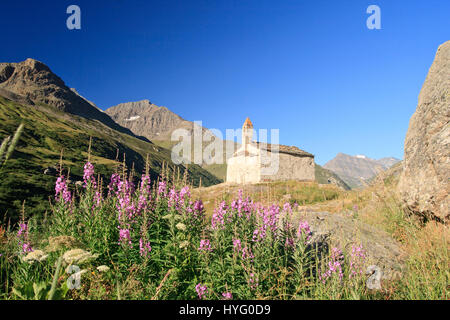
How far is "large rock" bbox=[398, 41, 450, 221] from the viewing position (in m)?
6.47

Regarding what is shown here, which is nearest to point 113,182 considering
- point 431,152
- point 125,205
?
point 125,205

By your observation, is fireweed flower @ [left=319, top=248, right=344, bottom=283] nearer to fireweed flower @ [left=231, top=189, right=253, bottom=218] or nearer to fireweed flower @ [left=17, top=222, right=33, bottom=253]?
fireweed flower @ [left=231, top=189, right=253, bottom=218]

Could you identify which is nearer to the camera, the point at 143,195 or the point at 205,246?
the point at 205,246

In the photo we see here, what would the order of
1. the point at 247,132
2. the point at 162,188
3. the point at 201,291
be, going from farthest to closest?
the point at 247,132 < the point at 162,188 < the point at 201,291

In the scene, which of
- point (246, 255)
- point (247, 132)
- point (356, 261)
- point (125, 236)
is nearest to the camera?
point (246, 255)

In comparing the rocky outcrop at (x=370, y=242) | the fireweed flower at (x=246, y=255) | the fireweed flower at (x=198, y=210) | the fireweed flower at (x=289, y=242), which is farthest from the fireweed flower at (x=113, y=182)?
the rocky outcrop at (x=370, y=242)

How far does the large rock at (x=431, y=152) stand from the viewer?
21.2ft

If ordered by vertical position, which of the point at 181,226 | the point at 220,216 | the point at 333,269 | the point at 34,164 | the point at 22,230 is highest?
the point at 34,164

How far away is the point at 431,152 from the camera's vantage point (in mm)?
6969

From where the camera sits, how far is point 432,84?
8367mm

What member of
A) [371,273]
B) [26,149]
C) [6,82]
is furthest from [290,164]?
[6,82]

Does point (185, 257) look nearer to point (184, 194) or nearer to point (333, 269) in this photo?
point (184, 194)

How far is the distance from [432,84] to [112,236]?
11.1 m

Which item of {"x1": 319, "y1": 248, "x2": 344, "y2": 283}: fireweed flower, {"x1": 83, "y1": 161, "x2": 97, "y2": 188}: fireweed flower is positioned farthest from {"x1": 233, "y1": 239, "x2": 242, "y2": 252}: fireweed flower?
{"x1": 83, "y1": 161, "x2": 97, "y2": 188}: fireweed flower
